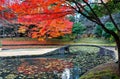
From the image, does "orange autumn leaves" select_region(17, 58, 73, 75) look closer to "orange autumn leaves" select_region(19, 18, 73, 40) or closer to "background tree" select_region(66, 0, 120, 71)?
"orange autumn leaves" select_region(19, 18, 73, 40)

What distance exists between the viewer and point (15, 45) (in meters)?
29.4

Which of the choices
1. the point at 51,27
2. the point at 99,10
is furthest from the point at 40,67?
the point at 99,10

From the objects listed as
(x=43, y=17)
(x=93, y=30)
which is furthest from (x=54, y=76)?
(x=93, y=30)

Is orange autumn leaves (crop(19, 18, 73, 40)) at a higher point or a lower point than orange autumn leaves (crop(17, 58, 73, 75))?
higher

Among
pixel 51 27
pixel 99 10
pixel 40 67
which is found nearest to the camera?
pixel 99 10

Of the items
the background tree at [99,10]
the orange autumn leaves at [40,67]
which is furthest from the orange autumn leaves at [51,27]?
the orange autumn leaves at [40,67]

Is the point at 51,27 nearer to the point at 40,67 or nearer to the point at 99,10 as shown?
the point at 99,10

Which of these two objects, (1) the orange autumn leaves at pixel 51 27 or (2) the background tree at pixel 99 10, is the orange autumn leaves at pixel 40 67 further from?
(2) the background tree at pixel 99 10

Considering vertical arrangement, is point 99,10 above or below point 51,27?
above

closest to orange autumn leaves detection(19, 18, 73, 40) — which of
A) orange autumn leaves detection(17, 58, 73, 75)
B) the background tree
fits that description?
the background tree

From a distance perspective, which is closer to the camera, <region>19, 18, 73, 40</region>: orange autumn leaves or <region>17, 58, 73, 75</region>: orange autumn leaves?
<region>19, 18, 73, 40</region>: orange autumn leaves

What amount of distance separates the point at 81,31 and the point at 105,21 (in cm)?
398

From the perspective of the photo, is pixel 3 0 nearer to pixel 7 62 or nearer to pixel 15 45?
pixel 7 62

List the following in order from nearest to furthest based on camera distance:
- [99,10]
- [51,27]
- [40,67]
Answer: [99,10]
[51,27]
[40,67]
